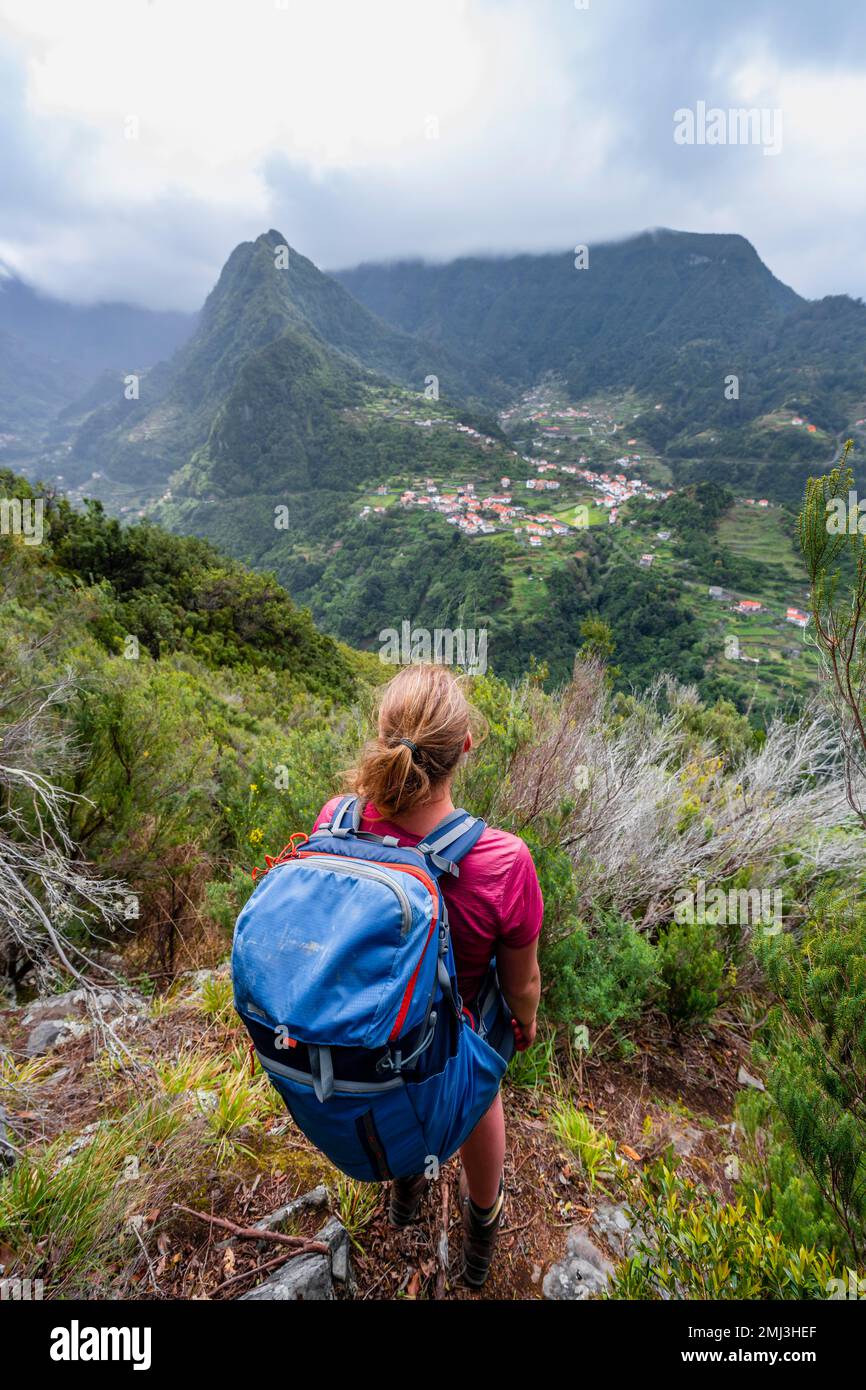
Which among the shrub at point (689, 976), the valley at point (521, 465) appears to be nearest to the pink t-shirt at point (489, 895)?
the valley at point (521, 465)

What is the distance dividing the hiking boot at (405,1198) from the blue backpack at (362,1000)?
53cm

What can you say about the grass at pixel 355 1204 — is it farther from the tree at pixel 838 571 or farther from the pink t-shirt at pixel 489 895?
the tree at pixel 838 571

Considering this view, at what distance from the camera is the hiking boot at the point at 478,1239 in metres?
1.47

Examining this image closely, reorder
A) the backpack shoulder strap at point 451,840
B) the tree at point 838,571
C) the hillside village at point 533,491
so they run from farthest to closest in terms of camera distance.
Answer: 1. the hillside village at point 533,491
2. the tree at point 838,571
3. the backpack shoulder strap at point 451,840

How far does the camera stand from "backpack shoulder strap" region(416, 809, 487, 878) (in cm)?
117

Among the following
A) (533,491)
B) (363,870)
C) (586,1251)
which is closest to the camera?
(363,870)

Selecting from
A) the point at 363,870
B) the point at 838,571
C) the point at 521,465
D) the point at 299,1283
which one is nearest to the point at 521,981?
the point at 363,870

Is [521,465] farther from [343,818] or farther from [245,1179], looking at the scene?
[245,1179]

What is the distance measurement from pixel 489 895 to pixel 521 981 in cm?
32

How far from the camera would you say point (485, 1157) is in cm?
144

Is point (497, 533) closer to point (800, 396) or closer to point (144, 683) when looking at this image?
point (144, 683)

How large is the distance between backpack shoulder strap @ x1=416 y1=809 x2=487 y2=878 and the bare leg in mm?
702

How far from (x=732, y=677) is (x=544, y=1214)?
2871 centimetres

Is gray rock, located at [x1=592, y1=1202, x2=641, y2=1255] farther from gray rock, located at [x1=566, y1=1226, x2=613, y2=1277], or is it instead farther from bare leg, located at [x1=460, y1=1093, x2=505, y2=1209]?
bare leg, located at [x1=460, y1=1093, x2=505, y2=1209]
